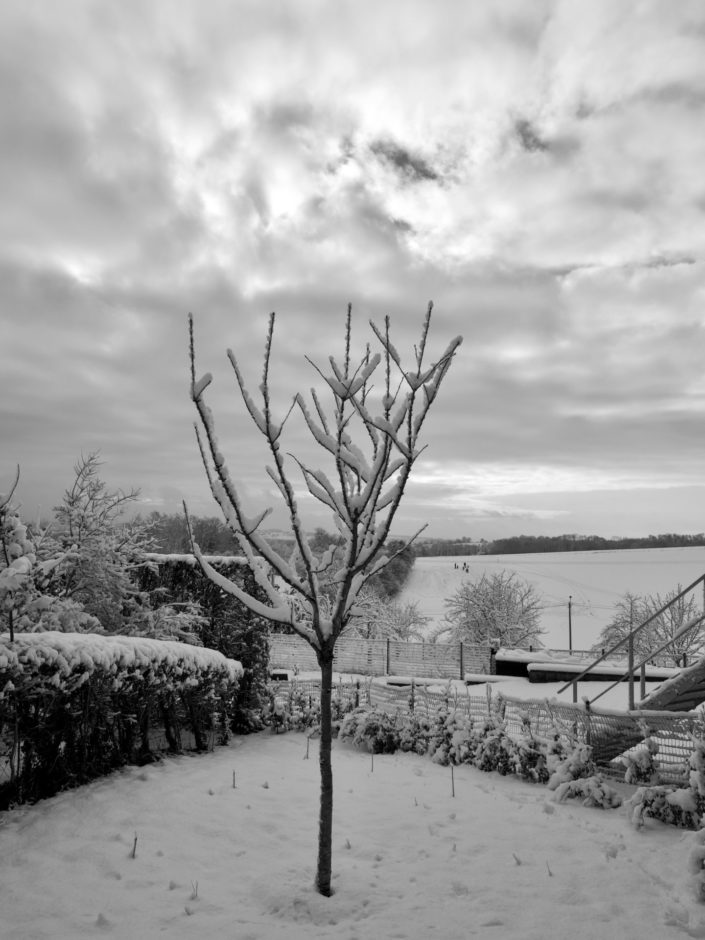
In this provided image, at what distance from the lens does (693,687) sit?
749 centimetres

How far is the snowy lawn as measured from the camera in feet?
12.7

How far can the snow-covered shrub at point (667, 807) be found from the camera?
572 centimetres

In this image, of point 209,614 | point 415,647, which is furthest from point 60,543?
point 415,647

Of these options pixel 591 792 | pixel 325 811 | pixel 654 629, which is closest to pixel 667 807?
pixel 591 792

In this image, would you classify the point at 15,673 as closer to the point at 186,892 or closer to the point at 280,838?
the point at 186,892

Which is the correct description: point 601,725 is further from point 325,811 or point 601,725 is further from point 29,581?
point 29,581

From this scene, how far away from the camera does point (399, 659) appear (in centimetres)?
2870

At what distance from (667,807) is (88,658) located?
5874mm

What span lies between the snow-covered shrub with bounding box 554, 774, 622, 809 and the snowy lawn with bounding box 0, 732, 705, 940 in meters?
0.12

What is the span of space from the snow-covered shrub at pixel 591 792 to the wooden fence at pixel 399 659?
17336 mm

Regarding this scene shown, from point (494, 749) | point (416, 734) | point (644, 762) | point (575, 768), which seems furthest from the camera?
point (416, 734)

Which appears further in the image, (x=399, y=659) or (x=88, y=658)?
(x=399, y=659)

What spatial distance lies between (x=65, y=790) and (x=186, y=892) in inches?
104

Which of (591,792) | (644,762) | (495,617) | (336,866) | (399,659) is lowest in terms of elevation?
(399,659)
